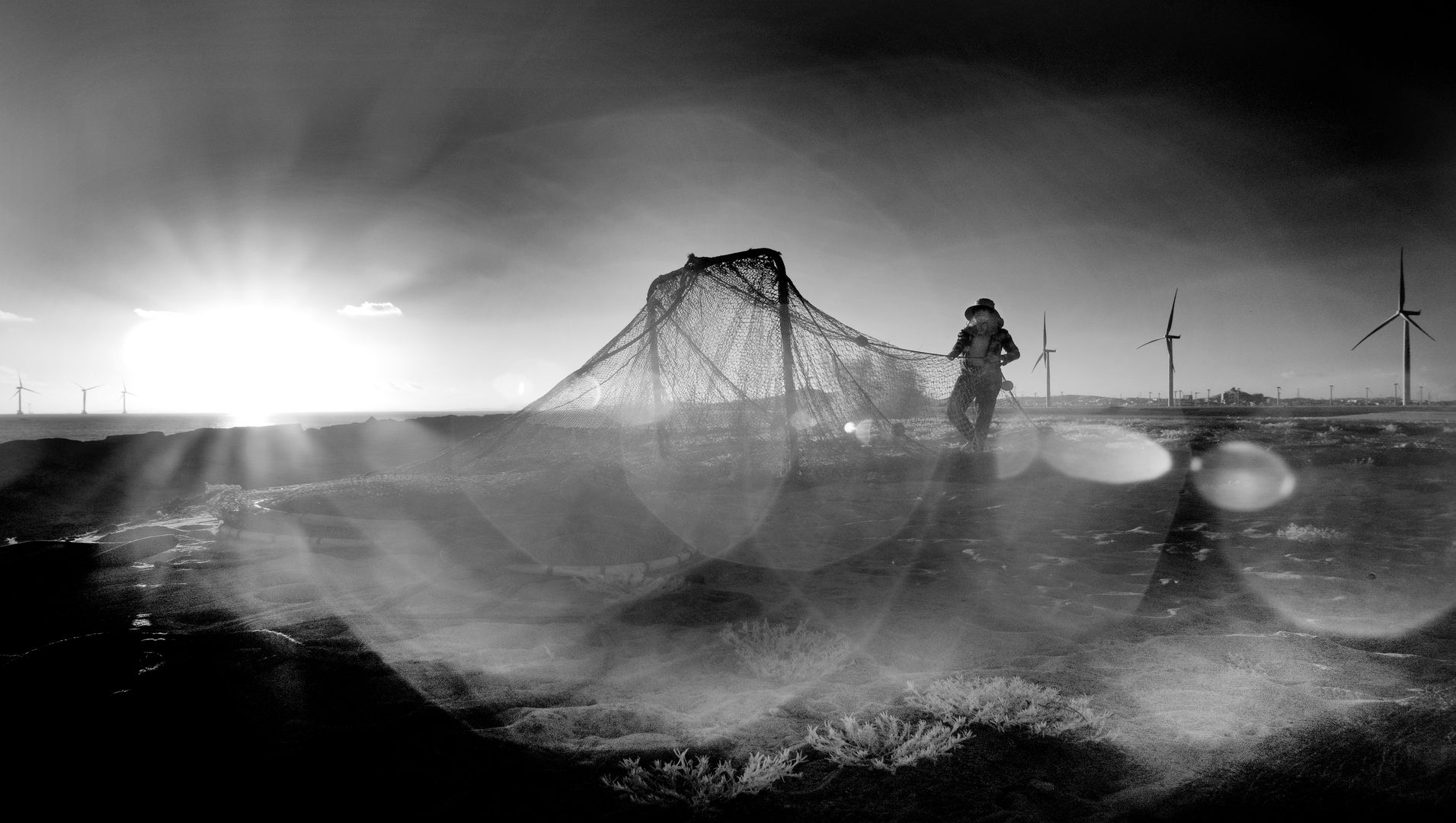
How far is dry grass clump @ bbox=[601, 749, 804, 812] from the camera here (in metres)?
2.25

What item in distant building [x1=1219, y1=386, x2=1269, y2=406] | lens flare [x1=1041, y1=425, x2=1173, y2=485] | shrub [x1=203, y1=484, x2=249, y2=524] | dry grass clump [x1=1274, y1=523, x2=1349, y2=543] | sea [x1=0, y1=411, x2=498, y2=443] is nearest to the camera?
dry grass clump [x1=1274, y1=523, x2=1349, y2=543]

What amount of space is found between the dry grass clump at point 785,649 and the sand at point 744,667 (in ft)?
A: 0.29

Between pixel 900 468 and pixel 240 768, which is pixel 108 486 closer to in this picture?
pixel 240 768

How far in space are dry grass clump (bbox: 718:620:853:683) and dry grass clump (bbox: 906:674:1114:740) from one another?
553mm

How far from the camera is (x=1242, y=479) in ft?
31.9

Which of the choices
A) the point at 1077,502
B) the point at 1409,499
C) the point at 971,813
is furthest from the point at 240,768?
the point at 1409,499

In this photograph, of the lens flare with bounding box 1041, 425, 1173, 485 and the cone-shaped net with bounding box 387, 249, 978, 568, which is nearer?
the cone-shaped net with bounding box 387, 249, 978, 568

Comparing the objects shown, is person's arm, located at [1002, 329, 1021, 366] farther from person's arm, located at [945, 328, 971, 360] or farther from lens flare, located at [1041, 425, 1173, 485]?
lens flare, located at [1041, 425, 1173, 485]

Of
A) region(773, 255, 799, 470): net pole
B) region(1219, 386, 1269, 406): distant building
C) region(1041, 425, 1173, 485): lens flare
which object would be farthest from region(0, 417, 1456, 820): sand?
region(1219, 386, 1269, 406): distant building

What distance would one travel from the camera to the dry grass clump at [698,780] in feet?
7.38

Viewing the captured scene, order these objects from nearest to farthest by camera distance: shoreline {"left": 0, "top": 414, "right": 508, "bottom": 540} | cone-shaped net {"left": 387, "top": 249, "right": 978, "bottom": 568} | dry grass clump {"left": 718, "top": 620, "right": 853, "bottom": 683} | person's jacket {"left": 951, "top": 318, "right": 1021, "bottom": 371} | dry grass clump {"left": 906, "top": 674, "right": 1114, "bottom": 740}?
dry grass clump {"left": 906, "top": 674, "right": 1114, "bottom": 740} → dry grass clump {"left": 718, "top": 620, "right": 853, "bottom": 683} → cone-shaped net {"left": 387, "top": 249, "right": 978, "bottom": 568} → shoreline {"left": 0, "top": 414, "right": 508, "bottom": 540} → person's jacket {"left": 951, "top": 318, "right": 1021, "bottom": 371}

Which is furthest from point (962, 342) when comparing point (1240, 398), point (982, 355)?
point (1240, 398)

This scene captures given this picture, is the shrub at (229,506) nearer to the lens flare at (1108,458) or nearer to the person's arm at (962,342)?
the person's arm at (962,342)

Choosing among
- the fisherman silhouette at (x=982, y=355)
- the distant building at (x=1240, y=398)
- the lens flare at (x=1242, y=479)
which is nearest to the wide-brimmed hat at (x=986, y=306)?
the fisherman silhouette at (x=982, y=355)
